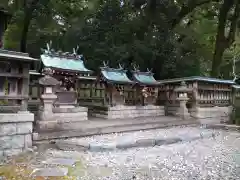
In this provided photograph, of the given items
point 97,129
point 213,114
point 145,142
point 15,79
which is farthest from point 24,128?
point 213,114

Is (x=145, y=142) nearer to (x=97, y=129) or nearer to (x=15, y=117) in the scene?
(x=97, y=129)

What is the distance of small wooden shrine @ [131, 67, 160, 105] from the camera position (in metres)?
13.4

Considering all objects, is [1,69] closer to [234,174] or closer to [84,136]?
[84,136]

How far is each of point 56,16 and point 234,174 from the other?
685 inches

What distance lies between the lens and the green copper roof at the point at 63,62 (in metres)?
10.5

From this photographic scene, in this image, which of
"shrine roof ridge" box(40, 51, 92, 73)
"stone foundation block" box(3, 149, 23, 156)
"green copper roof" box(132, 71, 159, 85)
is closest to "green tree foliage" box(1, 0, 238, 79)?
"green copper roof" box(132, 71, 159, 85)

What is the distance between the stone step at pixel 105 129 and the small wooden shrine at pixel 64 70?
302 centimetres

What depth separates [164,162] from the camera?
5.90 meters

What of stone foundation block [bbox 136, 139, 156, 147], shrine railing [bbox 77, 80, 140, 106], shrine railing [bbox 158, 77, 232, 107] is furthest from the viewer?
shrine railing [bbox 77, 80, 140, 106]

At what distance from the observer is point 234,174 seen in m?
5.10

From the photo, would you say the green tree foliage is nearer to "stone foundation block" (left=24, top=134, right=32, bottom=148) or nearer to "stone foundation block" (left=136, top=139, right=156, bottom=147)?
"stone foundation block" (left=136, top=139, right=156, bottom=147)

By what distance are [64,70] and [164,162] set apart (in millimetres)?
6541

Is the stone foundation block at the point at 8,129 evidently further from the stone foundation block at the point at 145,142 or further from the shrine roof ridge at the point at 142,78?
the shrine roof ridge at the point at 142,78

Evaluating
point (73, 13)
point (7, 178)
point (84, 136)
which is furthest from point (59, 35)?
point (7, 178)
